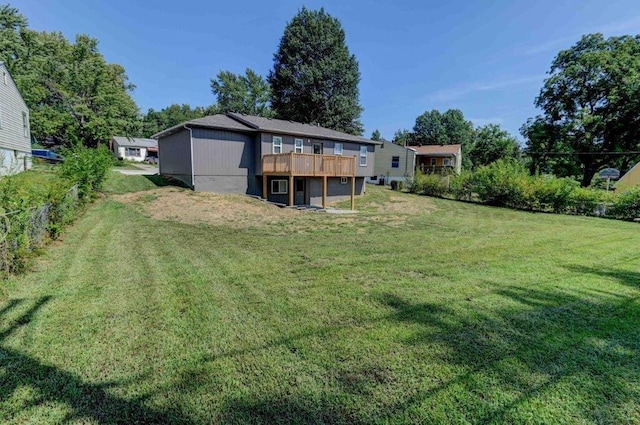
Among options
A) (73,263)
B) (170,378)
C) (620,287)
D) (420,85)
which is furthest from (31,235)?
(420,85)

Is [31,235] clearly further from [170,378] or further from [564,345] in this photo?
[564,345]

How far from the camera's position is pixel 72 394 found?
8.09 ft

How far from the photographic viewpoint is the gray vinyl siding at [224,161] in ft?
50.3

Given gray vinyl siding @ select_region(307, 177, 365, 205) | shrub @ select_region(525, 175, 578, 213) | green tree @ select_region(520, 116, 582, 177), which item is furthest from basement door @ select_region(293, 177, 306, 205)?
green tree @ select_region(520, 116, 582, 177)

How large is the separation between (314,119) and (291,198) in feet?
71.5

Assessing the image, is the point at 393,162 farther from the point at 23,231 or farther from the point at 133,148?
the point at 133,148

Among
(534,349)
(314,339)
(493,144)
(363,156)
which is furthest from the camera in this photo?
(493,144)

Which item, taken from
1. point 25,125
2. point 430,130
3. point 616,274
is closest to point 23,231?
point 616,274

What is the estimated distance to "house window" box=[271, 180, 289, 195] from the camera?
17.6 metres

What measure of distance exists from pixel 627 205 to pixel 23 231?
80.0 ft

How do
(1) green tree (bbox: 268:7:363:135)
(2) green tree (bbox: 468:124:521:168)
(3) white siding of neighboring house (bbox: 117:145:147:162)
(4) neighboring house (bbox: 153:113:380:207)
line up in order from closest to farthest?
(4) neighboring house (bbox: 153:113:380:207) < (1) green tree (bbox: 268:7:363:135) < (2) green tree (bbox: 468:124:521:168) < (3) white siding of neighboring house (bbox: 117:145:147:162)

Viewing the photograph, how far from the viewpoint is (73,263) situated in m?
5.51

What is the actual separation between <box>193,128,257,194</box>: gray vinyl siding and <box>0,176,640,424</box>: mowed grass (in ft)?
30.5

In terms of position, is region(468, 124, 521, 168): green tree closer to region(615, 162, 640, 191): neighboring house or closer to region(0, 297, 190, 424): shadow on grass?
region(615, 162, 640, 191): neighboring house
